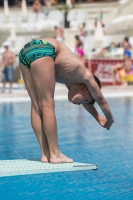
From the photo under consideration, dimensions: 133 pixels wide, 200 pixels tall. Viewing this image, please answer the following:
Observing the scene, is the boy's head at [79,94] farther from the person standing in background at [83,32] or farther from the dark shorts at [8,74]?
the person standing in background at [83,32]

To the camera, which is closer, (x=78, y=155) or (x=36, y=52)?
(x=36, y=52)

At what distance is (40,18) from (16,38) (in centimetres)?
196

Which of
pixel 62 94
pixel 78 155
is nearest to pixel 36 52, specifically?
pixel 78 155

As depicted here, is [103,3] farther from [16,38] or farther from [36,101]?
[36,101]

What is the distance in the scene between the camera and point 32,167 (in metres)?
4.31

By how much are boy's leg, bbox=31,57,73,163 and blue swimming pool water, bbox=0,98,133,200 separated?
240 mm

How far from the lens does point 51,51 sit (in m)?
4.41

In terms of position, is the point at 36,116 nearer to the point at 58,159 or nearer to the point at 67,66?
the point at 58,159

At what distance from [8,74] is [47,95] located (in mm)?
11061

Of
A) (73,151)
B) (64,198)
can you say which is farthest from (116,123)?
(64,198)

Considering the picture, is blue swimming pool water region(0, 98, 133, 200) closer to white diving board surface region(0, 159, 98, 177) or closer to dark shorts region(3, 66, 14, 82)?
white diving board surface region(0, 159, 98, 177)

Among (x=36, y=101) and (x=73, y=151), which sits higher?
(x=36, y=101)

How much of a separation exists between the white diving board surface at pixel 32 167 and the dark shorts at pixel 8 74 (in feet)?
35.4

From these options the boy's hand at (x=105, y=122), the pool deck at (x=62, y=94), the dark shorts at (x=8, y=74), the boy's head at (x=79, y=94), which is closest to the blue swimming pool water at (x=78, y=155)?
the boy's hand at (x=105, y=122)
